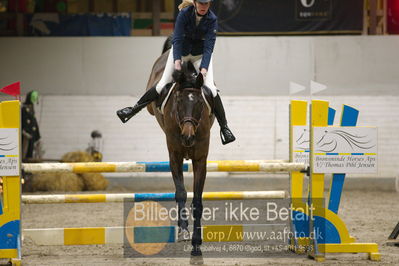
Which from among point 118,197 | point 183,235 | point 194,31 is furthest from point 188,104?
point 118,197

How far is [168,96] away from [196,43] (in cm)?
51

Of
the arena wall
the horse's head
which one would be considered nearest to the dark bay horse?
the horse's head

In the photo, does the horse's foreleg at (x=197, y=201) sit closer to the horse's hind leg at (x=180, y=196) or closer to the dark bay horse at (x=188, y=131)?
the dark bay horse at (x=188, y=131)

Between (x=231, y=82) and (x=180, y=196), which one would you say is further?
(x=231, y=82)

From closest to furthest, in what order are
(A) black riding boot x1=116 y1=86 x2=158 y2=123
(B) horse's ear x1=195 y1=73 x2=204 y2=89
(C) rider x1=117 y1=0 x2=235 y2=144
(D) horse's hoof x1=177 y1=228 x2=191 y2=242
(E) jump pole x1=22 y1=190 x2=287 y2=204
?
1. (D) horse's hoof x1=177 y1=228 x2=191 y2=242
2. (B) horse's ear x1=195 y1=73 x2=204 y2=89
3. (C) rider x1=117 y1=0 x2=235 y2=144
4. (E) jump pole x1=22 y1=190 x2=287 y2=204
5. (A) black riding boot x1=116 y1=86 x2=158 y2=123

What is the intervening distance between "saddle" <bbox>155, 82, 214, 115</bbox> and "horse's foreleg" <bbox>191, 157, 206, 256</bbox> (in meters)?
0.44

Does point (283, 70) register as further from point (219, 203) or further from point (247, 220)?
point (247, 220)

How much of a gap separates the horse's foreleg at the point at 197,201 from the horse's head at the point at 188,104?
15.9 inches

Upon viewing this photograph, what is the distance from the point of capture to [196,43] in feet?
Result: 18.6

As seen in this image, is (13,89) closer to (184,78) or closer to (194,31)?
(184,78)

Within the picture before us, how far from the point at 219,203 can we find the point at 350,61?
421cm

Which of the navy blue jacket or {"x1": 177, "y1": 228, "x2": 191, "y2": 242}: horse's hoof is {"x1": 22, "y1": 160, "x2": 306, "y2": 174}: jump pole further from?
the navy blue jacket

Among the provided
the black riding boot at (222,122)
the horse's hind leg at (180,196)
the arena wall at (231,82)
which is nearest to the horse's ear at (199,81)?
the black riding boot at (222,122)

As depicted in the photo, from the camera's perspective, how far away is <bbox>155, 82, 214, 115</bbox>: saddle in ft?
18.0
